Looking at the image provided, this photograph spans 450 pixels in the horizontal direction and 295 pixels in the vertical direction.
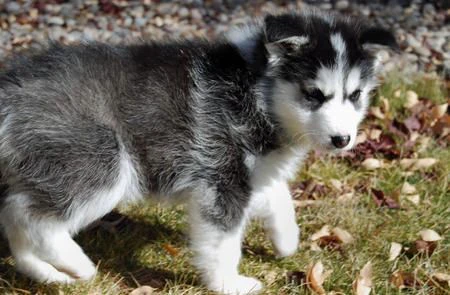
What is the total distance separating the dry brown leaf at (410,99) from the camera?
20.1 ft

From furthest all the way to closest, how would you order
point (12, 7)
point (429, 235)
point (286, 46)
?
point (12, 7)
point (429, 235)
point (286, 46)

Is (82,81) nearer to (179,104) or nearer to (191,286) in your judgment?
(179,104)

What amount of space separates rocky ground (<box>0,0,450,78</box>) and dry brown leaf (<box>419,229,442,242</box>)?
2756mm

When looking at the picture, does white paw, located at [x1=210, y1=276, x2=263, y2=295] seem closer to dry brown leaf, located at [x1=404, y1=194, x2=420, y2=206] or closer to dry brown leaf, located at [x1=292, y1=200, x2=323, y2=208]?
dry brown leaf, located at [x1=292, y1=200, x2=323, y2=208]

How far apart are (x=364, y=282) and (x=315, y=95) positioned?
3.71 feet

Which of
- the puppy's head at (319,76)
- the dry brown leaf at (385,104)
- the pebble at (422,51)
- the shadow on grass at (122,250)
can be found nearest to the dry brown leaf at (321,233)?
the shadow on grass at (122,250)

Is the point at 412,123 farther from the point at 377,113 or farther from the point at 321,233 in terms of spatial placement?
the point at 321,233

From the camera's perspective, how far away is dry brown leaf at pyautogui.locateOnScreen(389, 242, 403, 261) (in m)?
4.39

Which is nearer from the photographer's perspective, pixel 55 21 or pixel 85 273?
pixel 85 273

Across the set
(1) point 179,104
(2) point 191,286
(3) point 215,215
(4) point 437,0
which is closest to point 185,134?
(1) point 179,104

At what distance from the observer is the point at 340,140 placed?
147 inches

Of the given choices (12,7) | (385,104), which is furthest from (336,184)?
(12,7)

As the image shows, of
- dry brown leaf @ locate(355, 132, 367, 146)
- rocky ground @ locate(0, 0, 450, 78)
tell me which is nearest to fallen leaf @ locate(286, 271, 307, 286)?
dry brown leaf @ locate(355, 132, 367, 146)

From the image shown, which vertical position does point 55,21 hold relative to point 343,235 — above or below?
above
